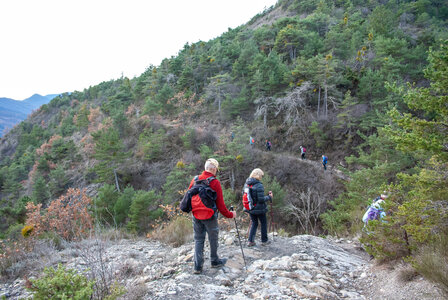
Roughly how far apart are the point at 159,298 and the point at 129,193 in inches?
537

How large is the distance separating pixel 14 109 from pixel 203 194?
6259 inches

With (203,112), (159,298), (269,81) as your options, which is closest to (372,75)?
(269,81)

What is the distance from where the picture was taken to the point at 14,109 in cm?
11850

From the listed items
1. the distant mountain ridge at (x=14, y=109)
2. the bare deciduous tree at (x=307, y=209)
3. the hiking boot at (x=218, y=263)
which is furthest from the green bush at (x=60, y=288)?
the distant mountain ridge at (x=14, y=109)

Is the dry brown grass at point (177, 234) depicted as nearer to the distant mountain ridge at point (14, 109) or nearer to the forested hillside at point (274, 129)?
the forested hillside at point (274, 129)

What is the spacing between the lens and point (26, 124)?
165 feet

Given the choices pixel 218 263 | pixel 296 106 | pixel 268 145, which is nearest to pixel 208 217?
pixel 218 263

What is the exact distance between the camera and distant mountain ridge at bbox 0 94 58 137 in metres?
98.0

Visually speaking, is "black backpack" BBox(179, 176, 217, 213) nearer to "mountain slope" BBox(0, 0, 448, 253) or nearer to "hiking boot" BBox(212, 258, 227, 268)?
"hiking boot" BBox(212, 258, 227, 268)

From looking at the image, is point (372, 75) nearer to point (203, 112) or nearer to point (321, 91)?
point (321, 91)

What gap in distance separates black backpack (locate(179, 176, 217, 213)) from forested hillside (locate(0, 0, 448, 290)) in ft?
15.8

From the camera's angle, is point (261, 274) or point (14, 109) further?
point (14, 109)

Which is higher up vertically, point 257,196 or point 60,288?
point 60,288

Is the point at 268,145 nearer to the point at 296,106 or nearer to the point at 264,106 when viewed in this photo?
the point at 264,106
